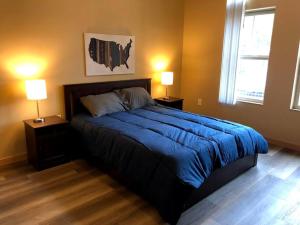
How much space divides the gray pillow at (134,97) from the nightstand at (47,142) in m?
1.02

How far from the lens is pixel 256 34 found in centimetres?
388

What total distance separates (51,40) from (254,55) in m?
3.15

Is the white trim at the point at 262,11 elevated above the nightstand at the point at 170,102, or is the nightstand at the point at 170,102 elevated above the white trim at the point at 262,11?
the white trim at the point at 262,11

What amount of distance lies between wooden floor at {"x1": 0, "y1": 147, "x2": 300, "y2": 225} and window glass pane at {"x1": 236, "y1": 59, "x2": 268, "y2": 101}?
148 centimetres

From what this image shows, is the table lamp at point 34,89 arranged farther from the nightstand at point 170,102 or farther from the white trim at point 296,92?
the white trim at point 296,92

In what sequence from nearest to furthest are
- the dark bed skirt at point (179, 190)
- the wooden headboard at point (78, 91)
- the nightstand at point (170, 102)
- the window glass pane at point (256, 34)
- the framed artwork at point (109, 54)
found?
1. the dark bed skirt at point (179, 190)
2. the wooden headboard at point (78, 91)
3. the framed artwork at point (109, 54)
4. the window glass pane at point (256, 34)
5. the nightstand at point (170, 102)

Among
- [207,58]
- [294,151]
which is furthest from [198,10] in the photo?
[294,151]

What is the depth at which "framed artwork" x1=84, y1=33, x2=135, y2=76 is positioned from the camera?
3.54 metres

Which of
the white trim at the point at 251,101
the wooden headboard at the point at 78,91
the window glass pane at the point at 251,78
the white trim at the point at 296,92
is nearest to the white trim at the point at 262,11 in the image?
the window glass pane at the point at 251,78

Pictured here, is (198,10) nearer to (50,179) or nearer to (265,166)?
(265,166)

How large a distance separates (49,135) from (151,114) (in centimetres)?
137

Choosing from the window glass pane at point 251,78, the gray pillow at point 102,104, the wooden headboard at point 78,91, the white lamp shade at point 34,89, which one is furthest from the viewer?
the window glass pane at point 251,78

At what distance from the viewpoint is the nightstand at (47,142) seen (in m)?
2.83

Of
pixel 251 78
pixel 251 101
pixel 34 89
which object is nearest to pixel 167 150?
pixel 34 89
